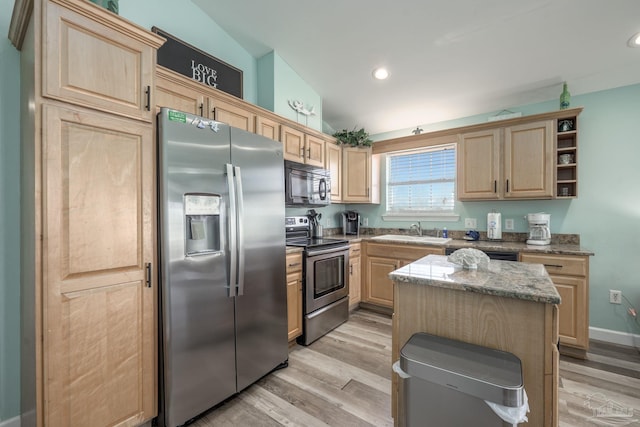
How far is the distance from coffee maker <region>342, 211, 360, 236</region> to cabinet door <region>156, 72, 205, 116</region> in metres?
2.60

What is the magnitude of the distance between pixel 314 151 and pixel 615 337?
11.9 ft

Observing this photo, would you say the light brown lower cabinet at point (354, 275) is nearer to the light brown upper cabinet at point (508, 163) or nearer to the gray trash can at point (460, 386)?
the light brown upper cabinet at point (508, 163)

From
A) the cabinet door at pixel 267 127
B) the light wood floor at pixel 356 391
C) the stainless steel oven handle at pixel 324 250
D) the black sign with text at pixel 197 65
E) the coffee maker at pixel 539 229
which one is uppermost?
the black sign with text at pixel 197 65

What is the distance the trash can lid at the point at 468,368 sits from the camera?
0.96m

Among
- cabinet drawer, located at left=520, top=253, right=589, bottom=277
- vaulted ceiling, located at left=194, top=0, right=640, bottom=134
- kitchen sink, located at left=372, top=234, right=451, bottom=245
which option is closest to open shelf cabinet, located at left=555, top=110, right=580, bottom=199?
vaulted ceiling, located at left=194, top=0, right=640, bottom=134

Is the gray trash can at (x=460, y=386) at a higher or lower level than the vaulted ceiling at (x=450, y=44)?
lower

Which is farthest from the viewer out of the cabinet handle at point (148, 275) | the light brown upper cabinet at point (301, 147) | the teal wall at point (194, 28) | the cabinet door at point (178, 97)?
the light brown upper cabinet at point (301, 147)

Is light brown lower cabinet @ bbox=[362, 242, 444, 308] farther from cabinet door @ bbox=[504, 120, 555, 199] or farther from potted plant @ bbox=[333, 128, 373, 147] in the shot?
potted plant @ bbox=[333, 128, 373, 147]

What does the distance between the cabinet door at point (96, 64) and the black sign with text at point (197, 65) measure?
81 centimetres

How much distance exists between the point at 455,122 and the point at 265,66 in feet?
8.24

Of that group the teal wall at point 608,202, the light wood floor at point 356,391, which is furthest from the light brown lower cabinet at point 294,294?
the teal wall at point 608,202

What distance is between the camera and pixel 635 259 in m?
2.56

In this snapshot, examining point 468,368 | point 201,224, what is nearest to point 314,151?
point 201,224

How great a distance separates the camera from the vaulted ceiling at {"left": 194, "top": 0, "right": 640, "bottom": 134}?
6.97 ft
